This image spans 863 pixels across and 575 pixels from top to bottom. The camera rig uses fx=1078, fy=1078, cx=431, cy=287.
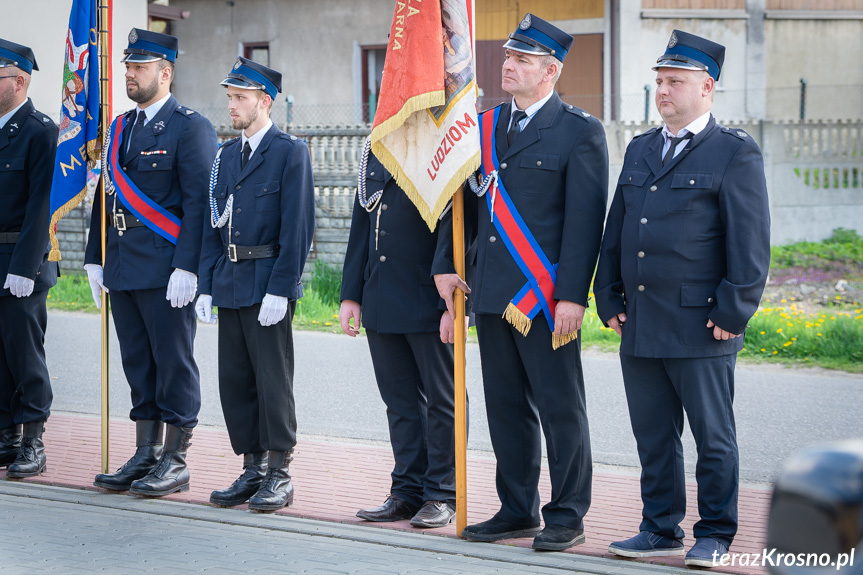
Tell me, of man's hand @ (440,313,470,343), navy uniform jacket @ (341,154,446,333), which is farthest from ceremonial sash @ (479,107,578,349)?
navy uniform jacket @ (341,154,446,333)

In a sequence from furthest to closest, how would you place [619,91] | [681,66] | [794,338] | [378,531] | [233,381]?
[619,91]
[794,338]
[233,381]
[378,531]
[681,66]

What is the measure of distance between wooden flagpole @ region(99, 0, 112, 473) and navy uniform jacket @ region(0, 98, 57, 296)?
1.39 ft

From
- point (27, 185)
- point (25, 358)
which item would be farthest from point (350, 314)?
point (27, 185)

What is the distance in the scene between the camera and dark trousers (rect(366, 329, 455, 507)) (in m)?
5.00

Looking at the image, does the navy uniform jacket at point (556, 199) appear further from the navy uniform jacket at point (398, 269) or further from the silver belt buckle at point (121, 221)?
the silver belt buckle at point (121, 221)

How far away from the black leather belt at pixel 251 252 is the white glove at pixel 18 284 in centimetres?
141

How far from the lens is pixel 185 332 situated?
5711mm

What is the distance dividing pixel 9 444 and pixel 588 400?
404 cm

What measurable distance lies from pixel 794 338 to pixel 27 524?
279 inches

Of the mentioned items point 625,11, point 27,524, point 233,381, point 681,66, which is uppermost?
point 625,11

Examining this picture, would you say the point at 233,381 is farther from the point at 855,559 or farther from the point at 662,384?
the point at 855,559

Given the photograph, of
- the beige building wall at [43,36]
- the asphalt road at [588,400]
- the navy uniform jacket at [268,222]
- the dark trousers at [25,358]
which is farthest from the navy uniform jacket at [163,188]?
the beige building wall at [43,36]

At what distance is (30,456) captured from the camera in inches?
236

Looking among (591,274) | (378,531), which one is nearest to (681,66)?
(591,274)
